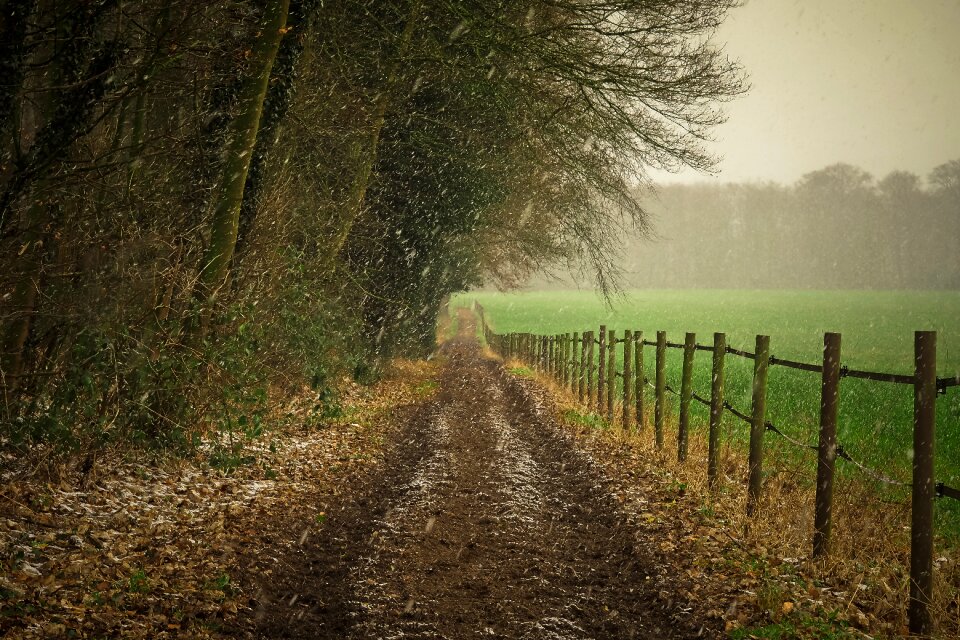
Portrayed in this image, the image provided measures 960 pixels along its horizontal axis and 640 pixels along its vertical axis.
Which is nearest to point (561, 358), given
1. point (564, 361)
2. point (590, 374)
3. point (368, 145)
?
point (564, 361)

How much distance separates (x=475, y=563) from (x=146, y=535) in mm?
2614

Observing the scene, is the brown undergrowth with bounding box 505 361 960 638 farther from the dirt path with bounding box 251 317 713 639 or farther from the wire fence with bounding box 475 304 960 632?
the dirt path with bounding box 251 317 713 639

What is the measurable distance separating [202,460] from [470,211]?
36.1ft

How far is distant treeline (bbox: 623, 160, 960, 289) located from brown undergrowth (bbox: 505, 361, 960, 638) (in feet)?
187

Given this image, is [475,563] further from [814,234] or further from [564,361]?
[814,234]

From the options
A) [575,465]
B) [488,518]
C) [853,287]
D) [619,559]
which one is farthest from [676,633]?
[853,287]

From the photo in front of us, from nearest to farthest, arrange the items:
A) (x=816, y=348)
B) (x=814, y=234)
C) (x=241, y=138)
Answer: (x=241, y=138) < (x=816, y=348) < (x=814, y=234)

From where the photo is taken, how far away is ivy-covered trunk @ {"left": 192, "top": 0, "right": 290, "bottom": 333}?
7.34 meters

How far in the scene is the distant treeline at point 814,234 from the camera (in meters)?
78.5

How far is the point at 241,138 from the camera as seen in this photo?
24.2ft

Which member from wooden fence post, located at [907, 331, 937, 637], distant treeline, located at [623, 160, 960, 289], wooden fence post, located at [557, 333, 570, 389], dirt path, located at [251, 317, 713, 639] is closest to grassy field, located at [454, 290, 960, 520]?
wooden fence post, located at [557, 333, 570, 389]

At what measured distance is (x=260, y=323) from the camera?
821 centimetres

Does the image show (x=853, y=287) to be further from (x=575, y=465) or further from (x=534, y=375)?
(x=575, y=465)

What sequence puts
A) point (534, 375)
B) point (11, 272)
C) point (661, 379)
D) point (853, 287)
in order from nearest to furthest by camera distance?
point (11, 272), point (661, 379), point (534, 375), point (853, 287)
